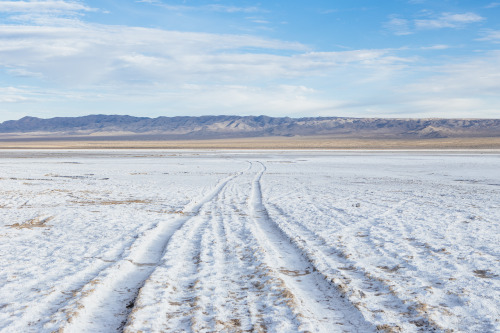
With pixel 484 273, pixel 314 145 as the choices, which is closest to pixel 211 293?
pixel 484 273

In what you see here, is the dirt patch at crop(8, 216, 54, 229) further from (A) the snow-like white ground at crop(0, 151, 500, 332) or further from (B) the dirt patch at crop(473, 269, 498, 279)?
(B) the dirt patch at crop(473, 269, 498, 279)

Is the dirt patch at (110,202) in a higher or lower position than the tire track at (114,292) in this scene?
lower

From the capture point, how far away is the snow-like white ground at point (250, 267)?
4.25 m

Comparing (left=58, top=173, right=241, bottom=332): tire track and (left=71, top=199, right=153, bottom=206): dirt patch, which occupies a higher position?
(left=58, top=173, right=241, bottom=332): tire track

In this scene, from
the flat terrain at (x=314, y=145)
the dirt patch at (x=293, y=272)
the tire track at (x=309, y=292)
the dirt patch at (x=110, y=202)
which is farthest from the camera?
the flat terrain at (x=314, y=145)

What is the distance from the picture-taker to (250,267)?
6.03 meters

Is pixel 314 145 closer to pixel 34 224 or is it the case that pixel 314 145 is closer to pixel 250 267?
pixel 34 224

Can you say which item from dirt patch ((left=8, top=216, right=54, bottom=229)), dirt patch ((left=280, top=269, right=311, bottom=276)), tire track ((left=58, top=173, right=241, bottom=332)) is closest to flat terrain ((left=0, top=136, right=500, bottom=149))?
dirt patch ((left=8, top=216, right=54, bottom=229))

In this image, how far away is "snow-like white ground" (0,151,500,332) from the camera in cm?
425

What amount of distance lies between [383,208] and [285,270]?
641cm

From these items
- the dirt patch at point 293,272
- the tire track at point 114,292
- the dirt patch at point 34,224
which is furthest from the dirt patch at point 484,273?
the dirt patch at point 34,224

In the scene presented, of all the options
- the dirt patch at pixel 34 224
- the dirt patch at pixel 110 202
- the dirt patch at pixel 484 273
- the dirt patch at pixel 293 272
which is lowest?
the dirt patch at pixel 110 202

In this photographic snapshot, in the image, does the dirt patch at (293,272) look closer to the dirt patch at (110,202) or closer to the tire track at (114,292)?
the tire track at (114,292)

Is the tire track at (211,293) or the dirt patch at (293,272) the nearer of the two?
the tire track at (211,293)
